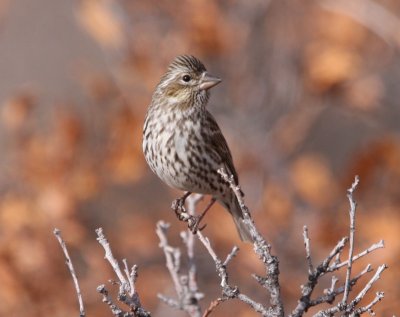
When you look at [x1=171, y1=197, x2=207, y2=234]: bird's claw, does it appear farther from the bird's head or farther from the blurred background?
the blurred background

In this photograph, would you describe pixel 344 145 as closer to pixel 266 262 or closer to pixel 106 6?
pixel 106 6

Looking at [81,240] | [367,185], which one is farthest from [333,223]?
[81,240]

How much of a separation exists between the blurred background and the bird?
161 cm

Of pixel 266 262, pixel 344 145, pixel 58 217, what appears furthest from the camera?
pixel 344 145

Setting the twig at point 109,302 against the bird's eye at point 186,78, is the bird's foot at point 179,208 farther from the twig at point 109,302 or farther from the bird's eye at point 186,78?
the twig at point 109,302

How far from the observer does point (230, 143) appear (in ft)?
25.5

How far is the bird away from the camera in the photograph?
5148 mm

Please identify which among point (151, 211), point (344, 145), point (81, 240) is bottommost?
point (81, 240)

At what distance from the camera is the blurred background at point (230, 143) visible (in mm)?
6691

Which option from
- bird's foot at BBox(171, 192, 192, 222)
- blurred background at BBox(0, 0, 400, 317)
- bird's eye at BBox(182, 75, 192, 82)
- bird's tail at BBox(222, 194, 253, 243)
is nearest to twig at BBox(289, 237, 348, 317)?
bird's foot at BBox(171, 192, 192, 222)

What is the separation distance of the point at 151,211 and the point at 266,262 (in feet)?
18.1

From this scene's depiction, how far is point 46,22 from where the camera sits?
530 inches

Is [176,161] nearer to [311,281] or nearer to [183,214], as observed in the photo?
[183,214]

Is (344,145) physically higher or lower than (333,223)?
higher
